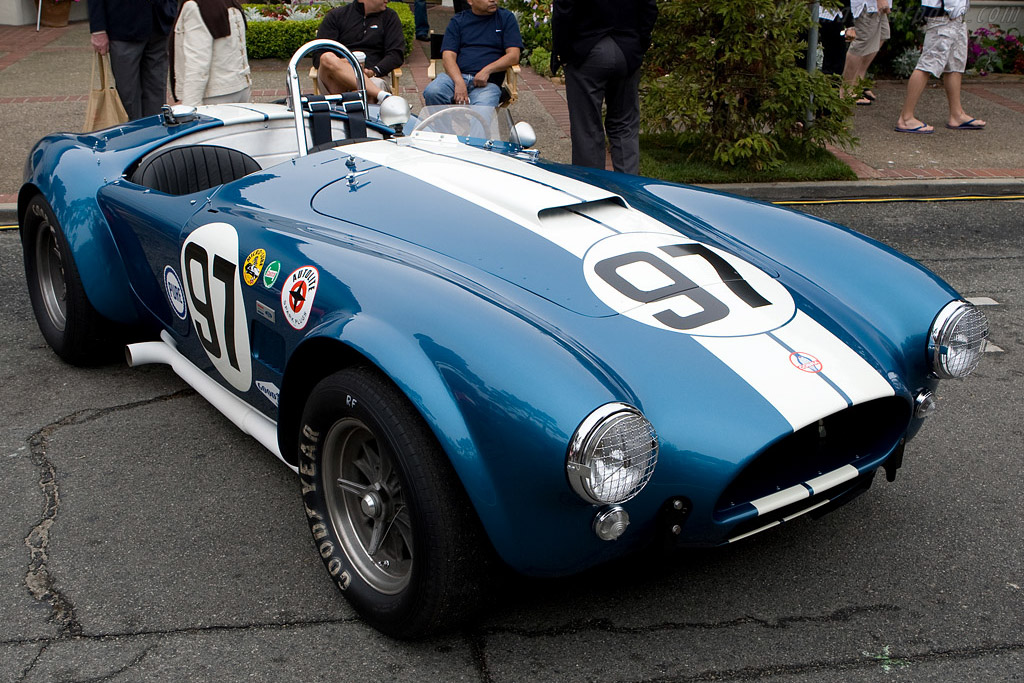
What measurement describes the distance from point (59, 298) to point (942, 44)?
23.3ft

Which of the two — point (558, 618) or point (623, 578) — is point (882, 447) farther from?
point (558, 618)

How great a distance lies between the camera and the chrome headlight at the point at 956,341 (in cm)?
277

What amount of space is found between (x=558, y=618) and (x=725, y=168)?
563 cm

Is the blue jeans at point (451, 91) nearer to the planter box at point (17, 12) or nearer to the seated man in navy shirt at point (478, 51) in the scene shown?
the seated man in navy shirt at point (478, 51)

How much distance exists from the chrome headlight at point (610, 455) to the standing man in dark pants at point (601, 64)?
180 inches

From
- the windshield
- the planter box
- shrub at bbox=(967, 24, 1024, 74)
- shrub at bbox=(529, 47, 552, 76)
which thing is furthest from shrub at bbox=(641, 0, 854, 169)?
the planter box

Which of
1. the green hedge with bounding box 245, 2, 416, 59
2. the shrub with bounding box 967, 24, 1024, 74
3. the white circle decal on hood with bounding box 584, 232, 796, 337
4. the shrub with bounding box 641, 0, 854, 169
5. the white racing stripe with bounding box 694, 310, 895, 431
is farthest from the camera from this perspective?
the green hedge with bounding box 245, 2, 416, 59

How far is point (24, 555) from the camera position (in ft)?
9.71

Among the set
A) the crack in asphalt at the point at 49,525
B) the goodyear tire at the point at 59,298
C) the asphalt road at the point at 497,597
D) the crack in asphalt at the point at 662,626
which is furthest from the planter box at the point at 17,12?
the crack in asphalt at the point at 662,626

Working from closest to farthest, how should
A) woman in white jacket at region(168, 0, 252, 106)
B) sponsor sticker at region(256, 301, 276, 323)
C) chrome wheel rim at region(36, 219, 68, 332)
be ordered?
sponsor sticker at region(256, 301, 276, 323) → chrome wheel rim at region(36, 219, 68, 332) → woman in white jacket at region(168, 0, 252, 106)

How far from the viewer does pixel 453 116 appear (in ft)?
12.8

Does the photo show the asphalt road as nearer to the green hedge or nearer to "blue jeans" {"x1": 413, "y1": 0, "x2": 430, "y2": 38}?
the green hedge

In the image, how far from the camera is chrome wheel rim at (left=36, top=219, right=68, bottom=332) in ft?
14.4

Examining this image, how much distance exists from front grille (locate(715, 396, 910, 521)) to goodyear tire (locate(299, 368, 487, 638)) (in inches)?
25.1
